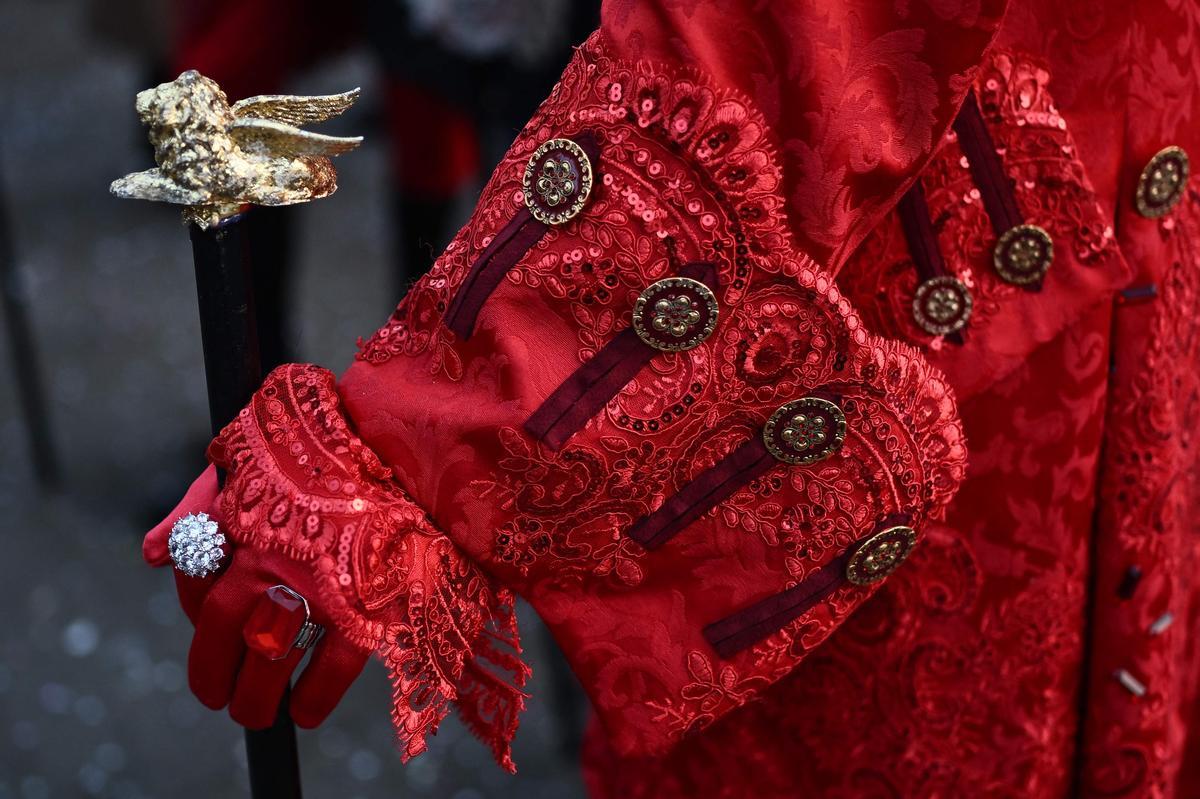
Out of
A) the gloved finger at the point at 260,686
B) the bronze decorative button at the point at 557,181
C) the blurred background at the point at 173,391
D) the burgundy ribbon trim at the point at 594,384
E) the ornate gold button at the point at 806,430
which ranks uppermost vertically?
the bronze decorative button at the point at 557,181

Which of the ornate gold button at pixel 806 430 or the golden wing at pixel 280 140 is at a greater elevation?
the ornate gold button at pixel 806 430

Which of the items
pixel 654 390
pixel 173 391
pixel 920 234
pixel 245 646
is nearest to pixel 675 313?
pixel 654 390

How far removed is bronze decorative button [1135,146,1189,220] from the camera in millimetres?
691

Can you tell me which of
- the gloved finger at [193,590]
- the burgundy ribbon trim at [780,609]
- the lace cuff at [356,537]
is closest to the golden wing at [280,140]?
the lace cuff at [356,537]

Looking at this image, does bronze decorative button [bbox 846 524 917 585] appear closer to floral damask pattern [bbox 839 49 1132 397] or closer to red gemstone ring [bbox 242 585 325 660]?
floral damask pattern [bbox 839 49 1132 397]

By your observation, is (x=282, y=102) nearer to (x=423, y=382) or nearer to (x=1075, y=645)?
(x=423, y=382)

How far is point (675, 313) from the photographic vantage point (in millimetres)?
575

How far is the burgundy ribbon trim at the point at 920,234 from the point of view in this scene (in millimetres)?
648

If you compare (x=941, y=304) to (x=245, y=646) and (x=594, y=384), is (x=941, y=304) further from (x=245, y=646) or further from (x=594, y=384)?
(x=245, y=646)

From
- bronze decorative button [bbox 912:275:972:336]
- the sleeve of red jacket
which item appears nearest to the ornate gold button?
the sleeve of red jacket

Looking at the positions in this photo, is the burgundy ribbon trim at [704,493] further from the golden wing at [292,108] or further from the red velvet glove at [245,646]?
the golden wing at [292,108]

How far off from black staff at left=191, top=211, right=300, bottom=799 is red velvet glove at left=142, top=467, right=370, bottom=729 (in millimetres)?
46

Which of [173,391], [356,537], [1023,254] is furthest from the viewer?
[173,391]

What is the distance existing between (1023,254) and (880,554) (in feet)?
0.64
